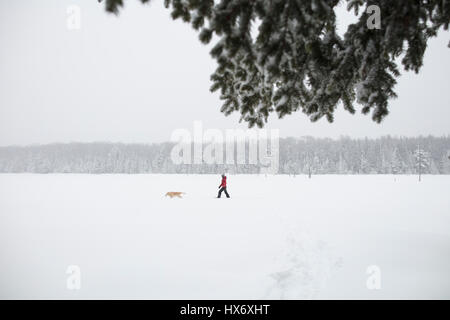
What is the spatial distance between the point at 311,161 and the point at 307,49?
97.8 m

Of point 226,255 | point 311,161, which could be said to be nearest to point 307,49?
point 226,255

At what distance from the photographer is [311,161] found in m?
96.2

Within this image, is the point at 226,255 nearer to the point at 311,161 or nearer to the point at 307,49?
the point at 307,49

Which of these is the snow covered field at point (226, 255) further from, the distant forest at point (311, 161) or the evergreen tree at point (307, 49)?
the distant forest at point (311, 161)

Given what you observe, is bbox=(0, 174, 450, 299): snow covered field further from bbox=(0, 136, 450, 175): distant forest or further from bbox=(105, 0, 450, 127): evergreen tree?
bbox=(0, 136, 450, 175): distant forest

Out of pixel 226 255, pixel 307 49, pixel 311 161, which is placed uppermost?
pixel 311 161

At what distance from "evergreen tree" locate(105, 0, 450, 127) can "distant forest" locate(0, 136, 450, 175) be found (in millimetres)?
82297

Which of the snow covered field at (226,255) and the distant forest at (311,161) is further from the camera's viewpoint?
the distant forest at (311,161)

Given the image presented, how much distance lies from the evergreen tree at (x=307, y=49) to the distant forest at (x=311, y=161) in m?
82.3

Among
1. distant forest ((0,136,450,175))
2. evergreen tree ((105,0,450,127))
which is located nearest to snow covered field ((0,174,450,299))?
evergreen tree ((105,0,450,127))

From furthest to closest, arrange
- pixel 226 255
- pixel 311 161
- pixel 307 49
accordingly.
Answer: pixel 311 161
pixel 226 255
pixel 307 49

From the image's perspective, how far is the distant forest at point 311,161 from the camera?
86.2 meters

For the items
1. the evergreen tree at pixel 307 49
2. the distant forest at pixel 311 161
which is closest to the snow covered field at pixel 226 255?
the evergreen tree at pixel 307 49
